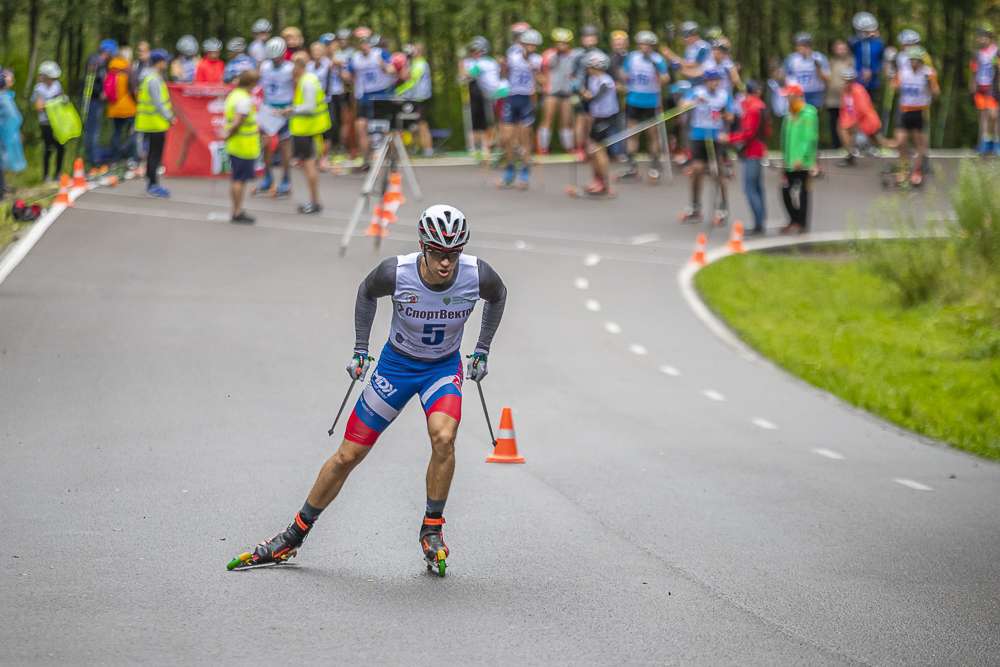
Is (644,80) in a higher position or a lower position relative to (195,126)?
higher

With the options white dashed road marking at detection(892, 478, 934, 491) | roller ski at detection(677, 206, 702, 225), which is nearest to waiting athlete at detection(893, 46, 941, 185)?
roller ski at detection(677, 206, 702, 225)

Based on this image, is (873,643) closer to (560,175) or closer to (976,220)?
(976,220)

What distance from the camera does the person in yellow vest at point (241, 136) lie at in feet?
52.3

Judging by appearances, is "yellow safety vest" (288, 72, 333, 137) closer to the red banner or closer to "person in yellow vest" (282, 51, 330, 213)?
"person in yellow vest" (282, 51, 330, 213)

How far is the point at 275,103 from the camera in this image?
18.8 m

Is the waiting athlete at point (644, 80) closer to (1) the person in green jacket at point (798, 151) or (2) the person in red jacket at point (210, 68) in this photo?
(1) the person in green jacket at point (798, 151)

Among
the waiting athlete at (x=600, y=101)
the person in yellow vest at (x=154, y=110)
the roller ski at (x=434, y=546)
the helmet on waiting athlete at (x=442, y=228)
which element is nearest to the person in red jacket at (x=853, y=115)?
the waiting athlete at (x=600, y=101)

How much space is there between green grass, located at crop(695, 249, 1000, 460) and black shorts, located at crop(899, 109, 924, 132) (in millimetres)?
5586

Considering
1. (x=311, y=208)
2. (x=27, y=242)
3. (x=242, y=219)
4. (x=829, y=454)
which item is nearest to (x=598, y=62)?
(x=311, y=208)

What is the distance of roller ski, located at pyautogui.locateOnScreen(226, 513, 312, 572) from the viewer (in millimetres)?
6148

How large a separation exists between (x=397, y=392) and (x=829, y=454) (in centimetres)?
449

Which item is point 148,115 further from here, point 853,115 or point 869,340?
point 853,115

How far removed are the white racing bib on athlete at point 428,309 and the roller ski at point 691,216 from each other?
520 inches

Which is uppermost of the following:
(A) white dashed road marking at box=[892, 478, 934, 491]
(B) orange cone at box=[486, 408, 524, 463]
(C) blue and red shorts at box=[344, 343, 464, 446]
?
(C) blue and red shorts at box=[344, 343, 464, 446]
